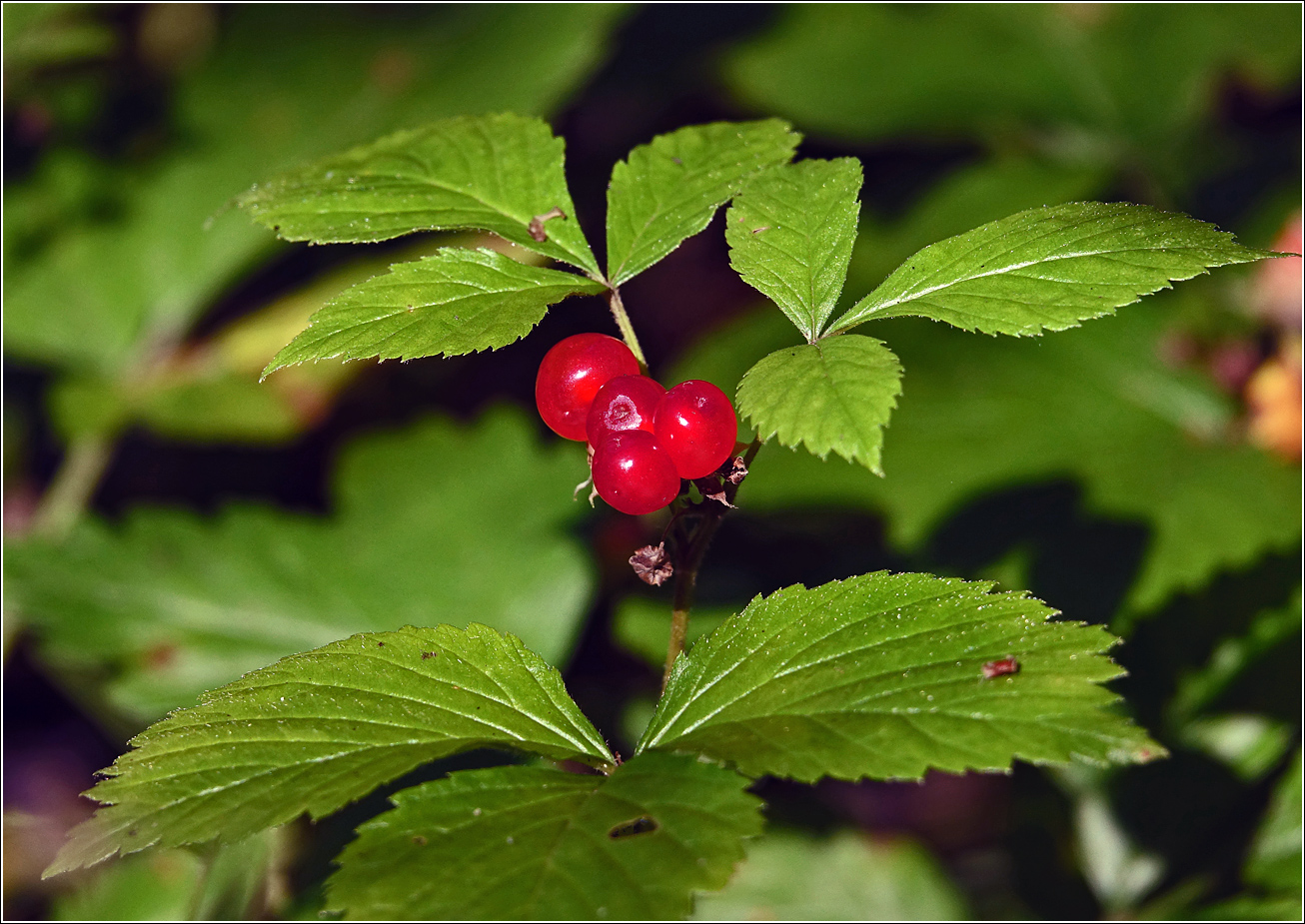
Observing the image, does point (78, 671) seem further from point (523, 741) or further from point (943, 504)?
point (943, 504)

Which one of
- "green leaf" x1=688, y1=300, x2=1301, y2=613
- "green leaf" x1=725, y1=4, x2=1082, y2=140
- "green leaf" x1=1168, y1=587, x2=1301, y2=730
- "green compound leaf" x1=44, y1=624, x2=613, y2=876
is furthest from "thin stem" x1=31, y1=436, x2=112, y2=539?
"green leaf" x1=1168, y1=587, x2=1301, y2=730

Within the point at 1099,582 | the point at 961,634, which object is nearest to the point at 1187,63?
the point at 1099,582

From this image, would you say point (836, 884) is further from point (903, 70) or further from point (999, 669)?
point (903, 70)

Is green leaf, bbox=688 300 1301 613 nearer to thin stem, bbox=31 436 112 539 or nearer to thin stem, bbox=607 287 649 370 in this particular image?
thin stem, bbox=607 287 649 370

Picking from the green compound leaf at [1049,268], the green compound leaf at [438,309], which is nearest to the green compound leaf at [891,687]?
the green compound leaf at [1049,268]

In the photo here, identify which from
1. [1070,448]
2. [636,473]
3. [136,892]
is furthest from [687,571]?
[136,892]

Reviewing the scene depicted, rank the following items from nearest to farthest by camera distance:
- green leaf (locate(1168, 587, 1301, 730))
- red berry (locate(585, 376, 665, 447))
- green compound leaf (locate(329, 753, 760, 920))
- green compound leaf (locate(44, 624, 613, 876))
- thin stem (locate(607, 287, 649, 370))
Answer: green compound leaf (locate(329, 753, 760, 920)) < green compound leaf (locate(44, 624, 613, 876)) < red berry (locate(585, 376, 665, 447)) < thin stem (locate(607, 287, 649, 370)) < green leaf (locate(1168, 587, 1301, 730))

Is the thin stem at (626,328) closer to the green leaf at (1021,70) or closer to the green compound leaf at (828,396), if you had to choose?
the green compound leaf at (828,396)

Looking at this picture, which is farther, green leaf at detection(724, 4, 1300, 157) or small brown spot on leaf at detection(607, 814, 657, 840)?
green leaf at detection(724, 4, 1300, 157)
